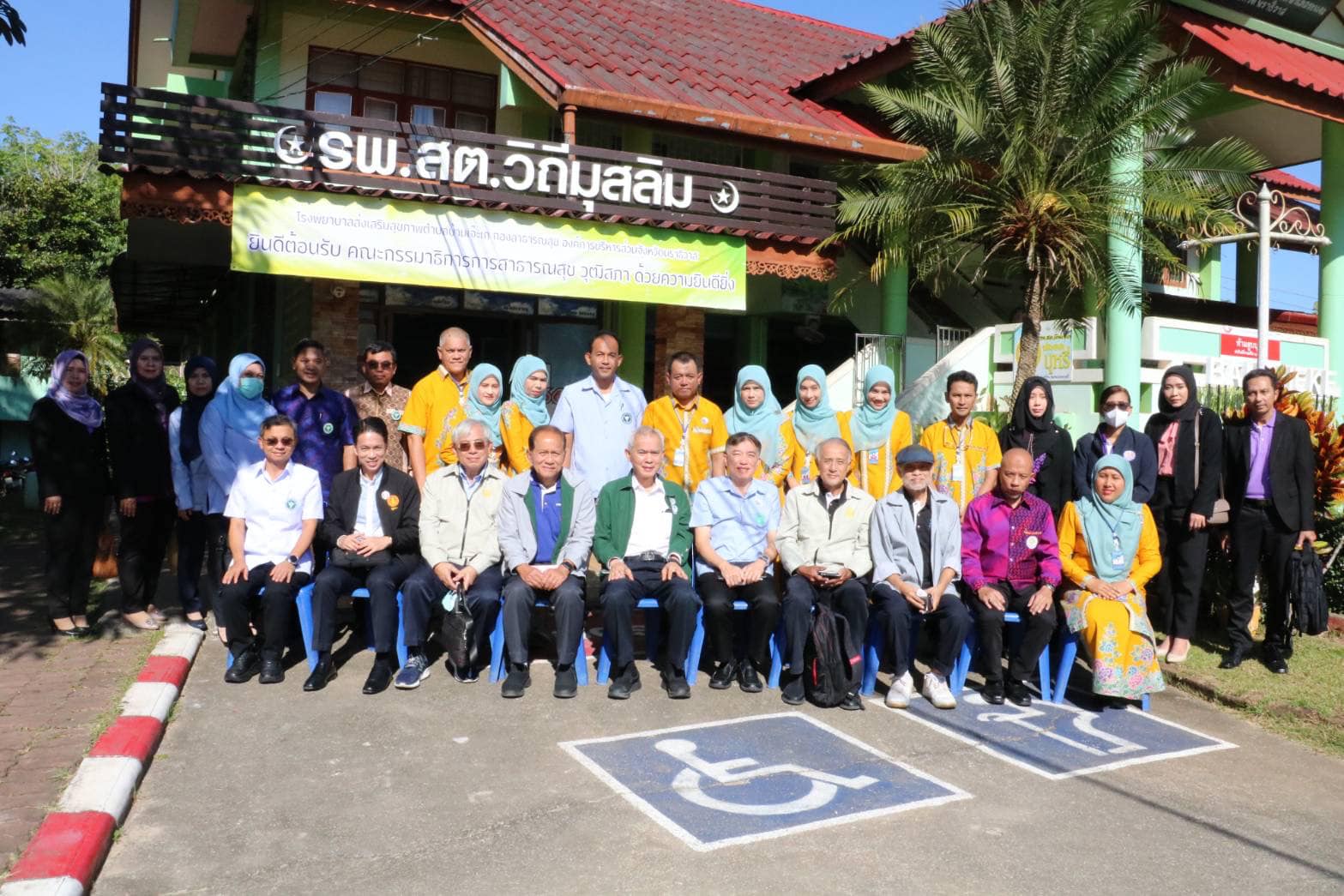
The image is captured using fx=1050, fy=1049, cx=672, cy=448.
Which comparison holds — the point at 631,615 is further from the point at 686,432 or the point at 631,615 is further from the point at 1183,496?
the point at 1183,496

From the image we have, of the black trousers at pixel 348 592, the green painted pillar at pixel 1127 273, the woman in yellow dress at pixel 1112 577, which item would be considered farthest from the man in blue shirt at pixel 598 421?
the green painted pillar at pixel 1127 273

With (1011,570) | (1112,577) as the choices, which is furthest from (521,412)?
(1112,577)

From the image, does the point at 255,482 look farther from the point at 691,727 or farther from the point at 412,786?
the point at 691,727

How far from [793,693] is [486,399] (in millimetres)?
2804

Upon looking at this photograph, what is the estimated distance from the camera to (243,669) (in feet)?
19.4

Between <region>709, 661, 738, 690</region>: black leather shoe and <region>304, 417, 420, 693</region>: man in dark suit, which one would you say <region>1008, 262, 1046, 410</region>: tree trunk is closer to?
Result: <region>709, 661, 738, 690</region>: black leather shoe

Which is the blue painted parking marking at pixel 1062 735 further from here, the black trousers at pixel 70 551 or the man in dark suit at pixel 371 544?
the black trousers at pixel 70 551

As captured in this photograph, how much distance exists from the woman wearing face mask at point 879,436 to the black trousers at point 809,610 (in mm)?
1216

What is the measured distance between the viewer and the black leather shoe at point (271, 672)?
5.87 m

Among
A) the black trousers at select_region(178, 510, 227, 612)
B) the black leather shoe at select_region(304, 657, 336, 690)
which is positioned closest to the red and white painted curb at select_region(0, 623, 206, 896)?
the black leather shoe at select_region(304, 657, 336, 690)

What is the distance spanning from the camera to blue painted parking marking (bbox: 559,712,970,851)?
4.18 meters

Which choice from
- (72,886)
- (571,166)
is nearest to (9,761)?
(72,886)

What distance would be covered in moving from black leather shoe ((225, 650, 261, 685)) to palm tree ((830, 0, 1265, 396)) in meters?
7.61

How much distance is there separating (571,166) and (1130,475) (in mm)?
7103
